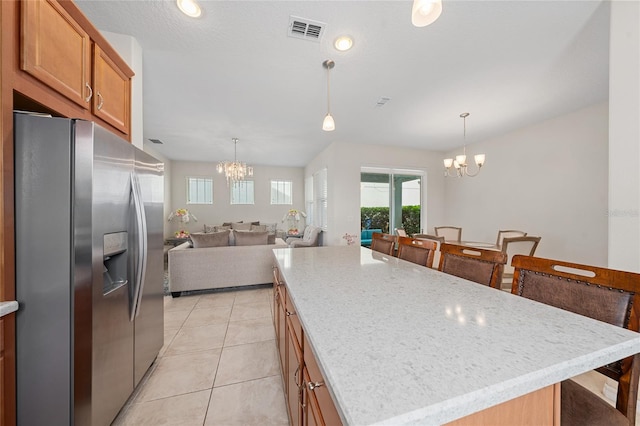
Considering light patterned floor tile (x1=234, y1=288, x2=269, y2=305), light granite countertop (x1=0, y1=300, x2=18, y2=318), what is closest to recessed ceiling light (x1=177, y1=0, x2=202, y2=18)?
light granite countertop (x1=0, y1=300, x2=18, y2=318)

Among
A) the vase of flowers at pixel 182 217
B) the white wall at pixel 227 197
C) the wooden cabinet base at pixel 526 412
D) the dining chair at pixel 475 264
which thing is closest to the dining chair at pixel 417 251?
the dining chair at pixel 475 264

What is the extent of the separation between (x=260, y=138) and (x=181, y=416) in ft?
13.7

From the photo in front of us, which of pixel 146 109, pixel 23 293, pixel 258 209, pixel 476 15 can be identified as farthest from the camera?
pixel 258 209

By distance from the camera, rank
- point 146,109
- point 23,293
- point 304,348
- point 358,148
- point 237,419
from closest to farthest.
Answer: point 304,348
point 23,293
point 237,419
point 146,109
point 358,148

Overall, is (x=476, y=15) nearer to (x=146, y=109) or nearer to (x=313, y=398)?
(x=313, y=398)

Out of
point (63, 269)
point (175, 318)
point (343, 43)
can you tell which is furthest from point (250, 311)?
point (343, 43)

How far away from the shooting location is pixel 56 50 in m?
1.16

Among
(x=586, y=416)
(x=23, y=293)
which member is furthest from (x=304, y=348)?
(x=23, y=293)

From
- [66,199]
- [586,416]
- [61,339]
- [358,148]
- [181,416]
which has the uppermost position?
[358,148]

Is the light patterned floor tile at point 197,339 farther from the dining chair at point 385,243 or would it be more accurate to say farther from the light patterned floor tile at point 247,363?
the dining chair at point 385,243

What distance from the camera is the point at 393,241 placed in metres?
2.06

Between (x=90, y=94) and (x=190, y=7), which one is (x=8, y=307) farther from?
(x=190, y=7)

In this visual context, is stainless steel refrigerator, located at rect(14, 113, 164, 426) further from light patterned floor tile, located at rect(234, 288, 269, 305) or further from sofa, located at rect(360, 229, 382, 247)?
sofa, located at rect(360, 229, 382, 247)

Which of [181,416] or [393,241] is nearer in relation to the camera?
[181,416]
